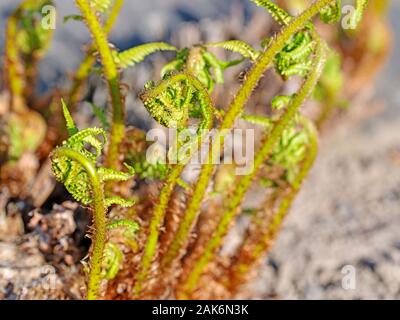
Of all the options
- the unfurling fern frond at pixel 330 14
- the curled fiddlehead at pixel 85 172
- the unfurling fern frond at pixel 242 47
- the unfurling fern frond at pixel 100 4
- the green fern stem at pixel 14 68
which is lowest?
the curled fiddlehead at pixel 85 172

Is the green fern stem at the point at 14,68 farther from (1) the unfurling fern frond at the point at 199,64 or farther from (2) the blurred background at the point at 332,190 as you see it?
(1) the unfurling fern frond at the point at 199,64

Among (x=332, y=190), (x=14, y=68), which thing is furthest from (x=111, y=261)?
(x=332, y=190)

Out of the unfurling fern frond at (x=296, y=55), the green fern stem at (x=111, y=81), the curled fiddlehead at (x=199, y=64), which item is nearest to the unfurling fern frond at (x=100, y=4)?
the green fern stem at (x=111, y=81)

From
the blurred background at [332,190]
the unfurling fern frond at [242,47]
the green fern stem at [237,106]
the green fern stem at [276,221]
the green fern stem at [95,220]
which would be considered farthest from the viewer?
the blurred background at [332,190]

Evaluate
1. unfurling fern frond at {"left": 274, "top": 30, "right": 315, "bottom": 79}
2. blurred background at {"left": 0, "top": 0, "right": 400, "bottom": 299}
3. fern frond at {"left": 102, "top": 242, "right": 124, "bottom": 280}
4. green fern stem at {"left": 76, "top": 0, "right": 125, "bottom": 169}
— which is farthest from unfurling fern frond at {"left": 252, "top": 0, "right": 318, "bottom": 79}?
blurred background at {"left": 0, "top": 0, "right": 400, "bottom": 299}

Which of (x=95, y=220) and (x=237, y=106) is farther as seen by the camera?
(x=237, y=106)

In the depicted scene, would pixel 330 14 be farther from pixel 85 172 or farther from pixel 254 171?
pixel 85 172
